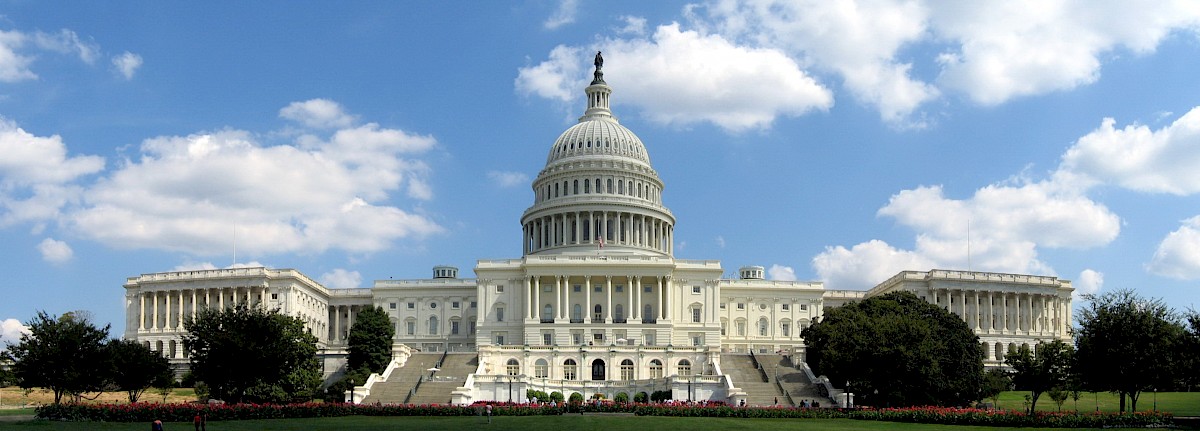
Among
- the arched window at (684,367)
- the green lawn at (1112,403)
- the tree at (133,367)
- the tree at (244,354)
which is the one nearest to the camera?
the tree at (244,354)

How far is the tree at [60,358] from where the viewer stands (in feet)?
259

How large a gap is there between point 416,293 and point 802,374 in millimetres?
57629

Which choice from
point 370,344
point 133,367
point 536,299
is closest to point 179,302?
point 536,299

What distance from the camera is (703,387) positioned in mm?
94250

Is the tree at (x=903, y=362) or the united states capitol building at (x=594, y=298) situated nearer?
the tree at (x=903, y=362)

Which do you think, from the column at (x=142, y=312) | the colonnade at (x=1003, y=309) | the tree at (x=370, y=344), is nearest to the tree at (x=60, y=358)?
the tree at (x=370, y=344)

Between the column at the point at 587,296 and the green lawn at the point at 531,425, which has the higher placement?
the column at the point at 587,296

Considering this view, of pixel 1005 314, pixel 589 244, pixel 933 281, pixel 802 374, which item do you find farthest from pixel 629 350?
pixel 1005 314

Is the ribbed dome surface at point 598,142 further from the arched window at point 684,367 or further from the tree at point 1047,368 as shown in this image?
the tree at point 1047,368

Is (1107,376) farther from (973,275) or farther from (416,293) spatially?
(416,293)

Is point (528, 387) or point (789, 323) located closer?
point (528, 387)

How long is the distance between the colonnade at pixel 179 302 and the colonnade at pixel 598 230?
112ft

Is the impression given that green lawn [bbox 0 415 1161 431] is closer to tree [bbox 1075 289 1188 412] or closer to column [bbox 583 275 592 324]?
tree [bbox 1075 289 1188 412]

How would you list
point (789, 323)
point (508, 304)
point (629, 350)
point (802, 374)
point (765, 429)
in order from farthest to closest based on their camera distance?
point (789, 323) < point (508, 304) < point (629, 350) < point (802, 374) < point (765, 429)
